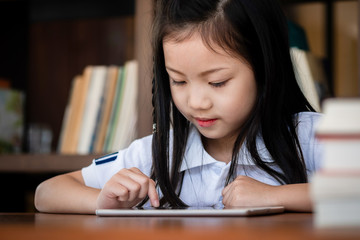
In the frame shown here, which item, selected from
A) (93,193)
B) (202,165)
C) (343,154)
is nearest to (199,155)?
(202,165)

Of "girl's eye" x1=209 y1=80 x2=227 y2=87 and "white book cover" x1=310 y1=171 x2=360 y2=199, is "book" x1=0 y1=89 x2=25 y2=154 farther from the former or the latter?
"white book cover" x1=310 y1=171 x2=360 y2=199

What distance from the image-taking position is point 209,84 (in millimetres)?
1082

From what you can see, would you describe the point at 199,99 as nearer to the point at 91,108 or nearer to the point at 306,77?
the point at 306,77

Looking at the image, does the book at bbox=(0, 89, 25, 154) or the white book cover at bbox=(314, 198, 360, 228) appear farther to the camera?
the book at bbox=(0, 89, 25, 154)

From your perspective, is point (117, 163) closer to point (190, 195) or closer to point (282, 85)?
point (190, 195)

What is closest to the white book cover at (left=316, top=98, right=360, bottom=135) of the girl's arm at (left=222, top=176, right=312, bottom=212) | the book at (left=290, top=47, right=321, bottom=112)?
the girl's arm at (left=222, top=176, right=312, bottom=212)

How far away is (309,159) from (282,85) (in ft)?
0.56

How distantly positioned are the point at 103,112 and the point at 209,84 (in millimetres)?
751

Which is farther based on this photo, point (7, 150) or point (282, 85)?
point (7, 150)

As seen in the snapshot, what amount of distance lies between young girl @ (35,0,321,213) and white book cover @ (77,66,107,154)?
0.45 meters

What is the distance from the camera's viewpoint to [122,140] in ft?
5.65

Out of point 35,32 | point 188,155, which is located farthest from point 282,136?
point 35,32

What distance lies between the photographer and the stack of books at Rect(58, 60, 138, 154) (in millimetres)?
1726

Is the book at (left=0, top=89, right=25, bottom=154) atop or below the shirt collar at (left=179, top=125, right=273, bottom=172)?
atop
